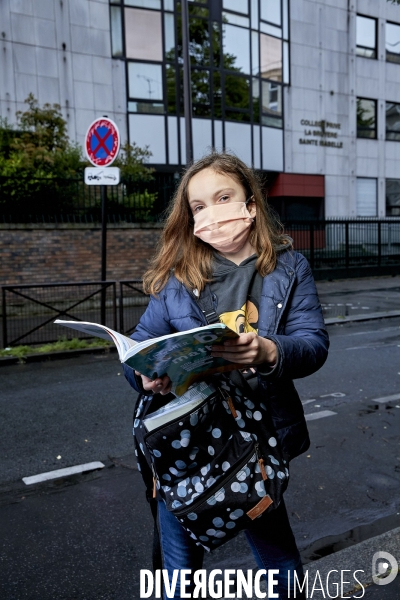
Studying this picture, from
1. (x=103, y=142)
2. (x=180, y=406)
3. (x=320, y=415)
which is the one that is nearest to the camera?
(x=180, y=406)

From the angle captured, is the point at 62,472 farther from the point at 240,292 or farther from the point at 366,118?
the point at 366,118

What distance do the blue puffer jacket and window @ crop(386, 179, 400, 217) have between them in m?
30.0

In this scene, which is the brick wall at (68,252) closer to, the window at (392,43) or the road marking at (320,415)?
the road marking at (320,415)

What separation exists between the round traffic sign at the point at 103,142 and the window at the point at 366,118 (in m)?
22.3

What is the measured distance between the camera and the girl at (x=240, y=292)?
198cm

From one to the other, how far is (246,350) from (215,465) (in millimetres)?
386

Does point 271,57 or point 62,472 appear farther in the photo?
point 271,57

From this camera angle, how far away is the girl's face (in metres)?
2.12

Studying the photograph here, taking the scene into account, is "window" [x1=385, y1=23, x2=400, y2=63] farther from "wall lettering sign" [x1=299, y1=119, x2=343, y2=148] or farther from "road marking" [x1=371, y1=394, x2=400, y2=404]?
"road marking" [x1=371, y1=394, x2=400, y2=404]

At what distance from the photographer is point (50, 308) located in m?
10.4

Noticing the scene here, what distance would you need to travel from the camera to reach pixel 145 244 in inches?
618

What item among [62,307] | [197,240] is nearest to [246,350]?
[197,240]

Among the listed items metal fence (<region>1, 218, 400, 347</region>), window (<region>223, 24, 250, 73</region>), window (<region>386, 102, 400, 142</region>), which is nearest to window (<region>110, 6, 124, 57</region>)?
window (<region>223, 24, 250, 73</region>)

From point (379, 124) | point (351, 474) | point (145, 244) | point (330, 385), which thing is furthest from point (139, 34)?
point (351, 474)
